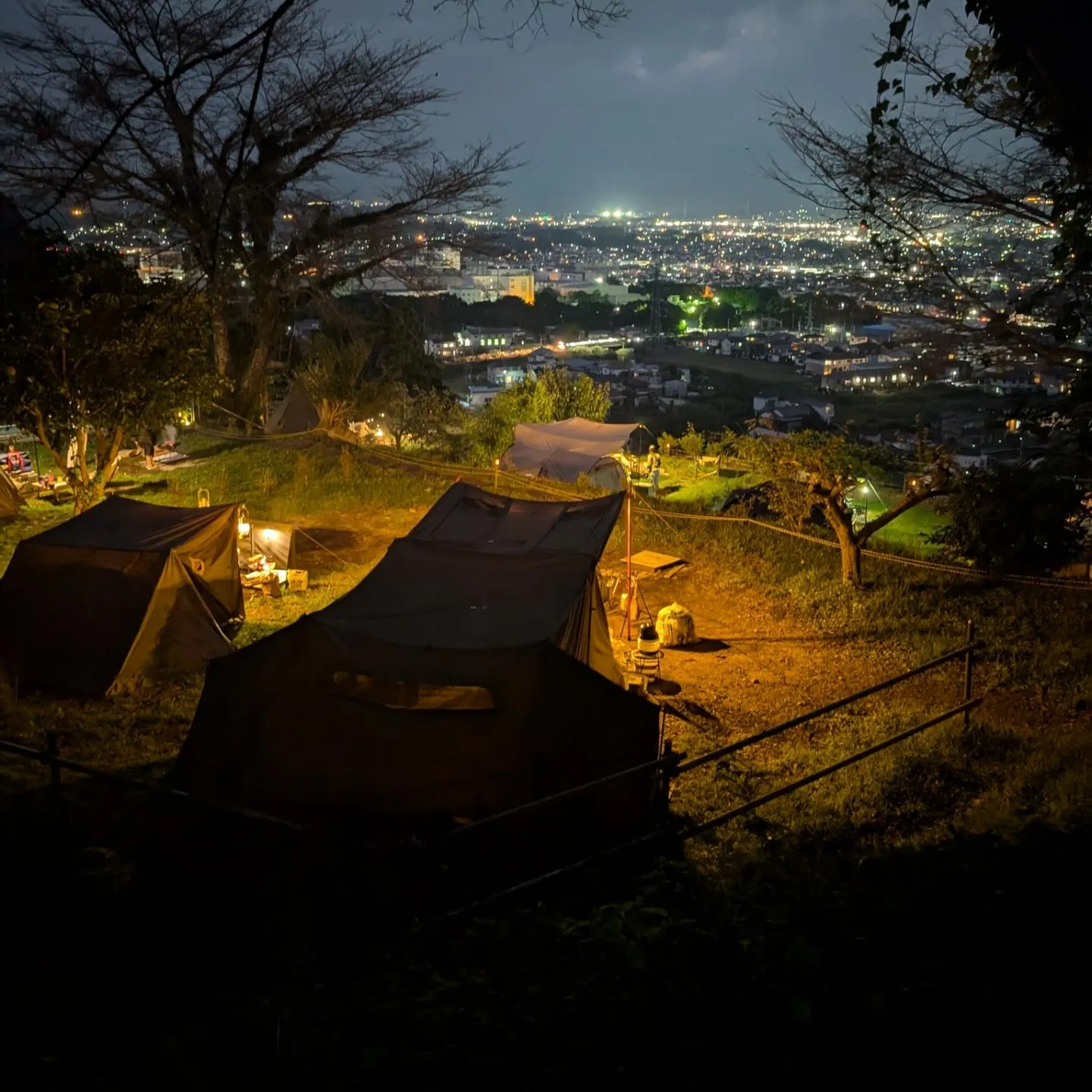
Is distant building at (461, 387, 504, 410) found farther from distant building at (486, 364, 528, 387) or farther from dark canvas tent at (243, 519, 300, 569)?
dark canvas tent at (243, 519, 300, 569)

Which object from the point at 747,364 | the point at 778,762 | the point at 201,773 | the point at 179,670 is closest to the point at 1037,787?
the point at 778,762

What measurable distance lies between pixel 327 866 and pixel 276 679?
5.12ft

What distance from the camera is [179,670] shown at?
9789 mm

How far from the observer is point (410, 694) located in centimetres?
659

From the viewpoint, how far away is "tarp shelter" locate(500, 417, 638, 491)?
18219 millimetres

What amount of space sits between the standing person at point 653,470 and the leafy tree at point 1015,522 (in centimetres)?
875

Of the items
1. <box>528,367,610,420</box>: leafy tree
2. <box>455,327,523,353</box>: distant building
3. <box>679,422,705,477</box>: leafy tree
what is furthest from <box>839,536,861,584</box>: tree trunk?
<box>455,327,523,353</box>: distant building

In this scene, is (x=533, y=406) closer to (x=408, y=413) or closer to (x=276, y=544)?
(x=408, y=413)

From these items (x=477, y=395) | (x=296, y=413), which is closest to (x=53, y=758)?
(x=296, y=413)

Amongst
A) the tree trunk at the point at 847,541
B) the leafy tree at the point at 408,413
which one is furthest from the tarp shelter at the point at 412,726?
the leafy tree at the point at 408,413

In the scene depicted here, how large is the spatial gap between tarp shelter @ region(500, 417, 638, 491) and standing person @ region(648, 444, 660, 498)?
64.1 inches

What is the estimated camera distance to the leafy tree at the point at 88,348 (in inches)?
522

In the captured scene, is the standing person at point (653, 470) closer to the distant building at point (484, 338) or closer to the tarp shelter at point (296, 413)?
the tarp shelter at point (296, 413)

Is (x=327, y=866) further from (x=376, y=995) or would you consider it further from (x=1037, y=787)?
(x=1037, y=787)
